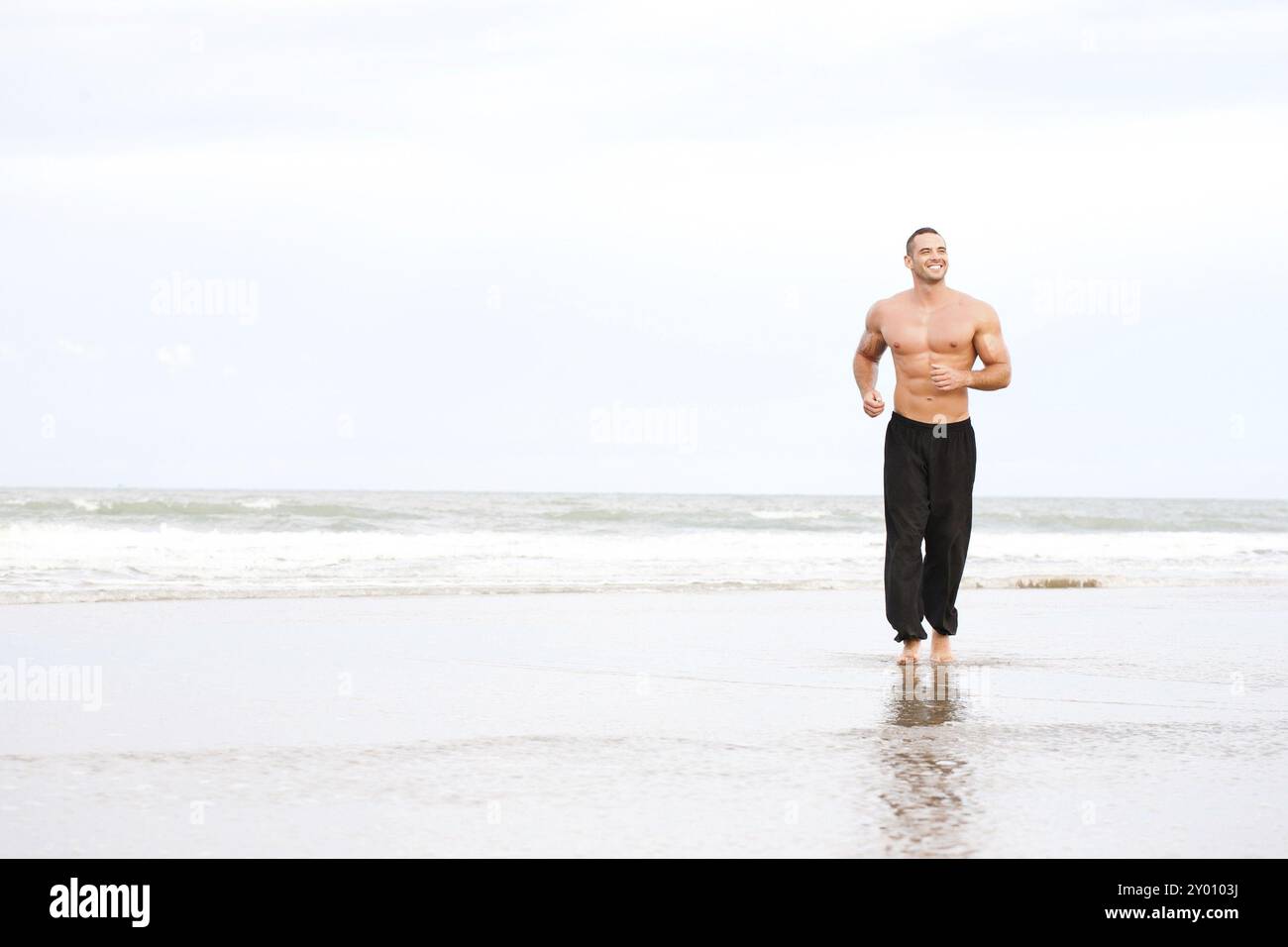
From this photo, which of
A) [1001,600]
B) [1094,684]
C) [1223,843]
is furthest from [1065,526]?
[1223,843]

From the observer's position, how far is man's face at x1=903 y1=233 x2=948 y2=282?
693 cm

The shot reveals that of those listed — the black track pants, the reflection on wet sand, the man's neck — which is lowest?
the reflection on wet sand

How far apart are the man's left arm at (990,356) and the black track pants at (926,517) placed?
253mm

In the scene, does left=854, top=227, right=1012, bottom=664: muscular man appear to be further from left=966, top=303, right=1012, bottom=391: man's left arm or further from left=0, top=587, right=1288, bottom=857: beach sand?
left=0, top=587, right=1288, bottom=857: beach sand

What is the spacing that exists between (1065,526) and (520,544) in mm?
16972

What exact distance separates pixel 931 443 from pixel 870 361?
573 mm

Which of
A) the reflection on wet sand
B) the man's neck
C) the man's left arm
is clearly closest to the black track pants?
the man's left arm

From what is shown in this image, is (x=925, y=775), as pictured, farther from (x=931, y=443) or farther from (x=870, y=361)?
(x=870, y=361)

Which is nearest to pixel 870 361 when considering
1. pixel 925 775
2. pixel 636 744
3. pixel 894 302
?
pixel 894 302

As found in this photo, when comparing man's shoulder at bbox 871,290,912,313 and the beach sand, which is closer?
the beach sand

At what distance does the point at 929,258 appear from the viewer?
6941 mm
